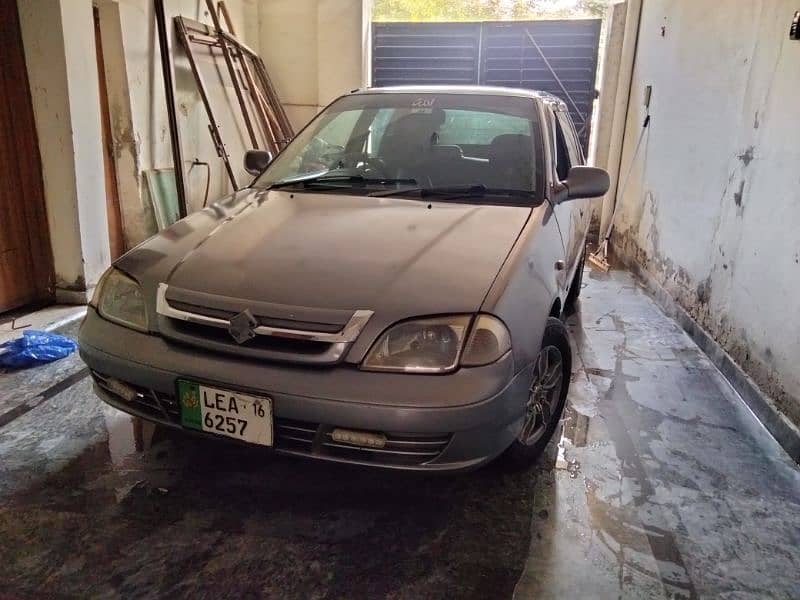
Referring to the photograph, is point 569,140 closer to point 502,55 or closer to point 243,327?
point 243,327

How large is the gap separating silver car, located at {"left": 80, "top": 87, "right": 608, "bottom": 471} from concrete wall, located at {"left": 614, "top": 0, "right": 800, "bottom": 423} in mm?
1128

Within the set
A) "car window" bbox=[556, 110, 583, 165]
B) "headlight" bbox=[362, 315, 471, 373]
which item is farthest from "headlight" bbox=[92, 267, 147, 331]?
"car window" bbox=[556, 110, 583, 165]

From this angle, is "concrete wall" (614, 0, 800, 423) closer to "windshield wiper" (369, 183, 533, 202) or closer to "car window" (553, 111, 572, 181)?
"car window" (553, 111, 572, 181)

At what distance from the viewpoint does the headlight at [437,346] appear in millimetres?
1627

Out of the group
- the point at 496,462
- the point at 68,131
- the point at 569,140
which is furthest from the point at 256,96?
the point at 496,462

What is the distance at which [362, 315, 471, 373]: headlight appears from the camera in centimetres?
162

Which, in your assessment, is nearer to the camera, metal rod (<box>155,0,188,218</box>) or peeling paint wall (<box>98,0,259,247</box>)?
peeling paint wall (<box>98,0,259,247</box>)

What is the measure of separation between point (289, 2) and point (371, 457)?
681cm

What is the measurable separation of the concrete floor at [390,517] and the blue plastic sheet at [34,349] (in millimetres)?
299

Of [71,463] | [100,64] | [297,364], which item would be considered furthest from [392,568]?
[100,64]

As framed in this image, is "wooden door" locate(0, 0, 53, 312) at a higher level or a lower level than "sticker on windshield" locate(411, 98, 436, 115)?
lower

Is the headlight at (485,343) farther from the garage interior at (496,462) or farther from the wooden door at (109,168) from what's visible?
the wooden door at (109,168)

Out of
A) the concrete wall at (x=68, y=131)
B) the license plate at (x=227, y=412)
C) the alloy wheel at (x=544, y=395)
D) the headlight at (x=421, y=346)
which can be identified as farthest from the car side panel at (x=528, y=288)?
the concrete wall at (x=68, y=131)

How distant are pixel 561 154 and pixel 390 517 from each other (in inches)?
77.0
